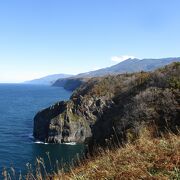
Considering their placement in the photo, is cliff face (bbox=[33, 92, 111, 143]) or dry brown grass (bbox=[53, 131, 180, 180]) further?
cliff face (bbox=[33, 92, 111, 143])

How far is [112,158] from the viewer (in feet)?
34.5

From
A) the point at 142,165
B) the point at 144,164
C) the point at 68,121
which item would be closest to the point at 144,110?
the point at 144,164

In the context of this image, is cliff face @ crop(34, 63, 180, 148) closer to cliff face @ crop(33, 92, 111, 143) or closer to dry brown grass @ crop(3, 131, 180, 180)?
dry brown grass @ crop(3, 131, 180, 180)

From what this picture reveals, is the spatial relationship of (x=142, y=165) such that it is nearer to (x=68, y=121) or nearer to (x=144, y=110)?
(x=144, y=110)

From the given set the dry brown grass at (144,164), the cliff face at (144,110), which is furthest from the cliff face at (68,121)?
the dry brown grass at (144,164)

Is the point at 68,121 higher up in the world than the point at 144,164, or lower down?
lower down

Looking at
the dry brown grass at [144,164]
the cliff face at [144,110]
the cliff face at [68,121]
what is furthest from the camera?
the cliff face at [68,121]

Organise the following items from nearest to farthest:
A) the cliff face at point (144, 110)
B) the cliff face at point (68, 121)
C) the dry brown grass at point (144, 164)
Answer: the dry brown grass at point (144, 164) < the cliff face at point (144, 110) < the cliff face at point (68, 121)

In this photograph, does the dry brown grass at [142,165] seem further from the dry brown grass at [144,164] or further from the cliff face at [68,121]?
the cliff face at [68,121]

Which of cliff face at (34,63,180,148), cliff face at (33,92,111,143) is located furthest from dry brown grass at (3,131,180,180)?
cliff face at (33,92,111,143)

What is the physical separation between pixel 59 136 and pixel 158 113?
196ft

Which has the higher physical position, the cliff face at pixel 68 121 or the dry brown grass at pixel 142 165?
the dry brown grass at pixel 142 165

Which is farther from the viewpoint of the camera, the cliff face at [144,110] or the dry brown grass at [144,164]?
the cliff face at [144,110]

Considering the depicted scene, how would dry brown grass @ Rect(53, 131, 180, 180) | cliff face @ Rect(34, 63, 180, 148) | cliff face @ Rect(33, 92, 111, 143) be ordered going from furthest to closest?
cliff face @ Rect(33, 92, 111, 143) → cliff face @ Rect(34, 63, 180, 148) → dry brown grass @ Rect(53, 131, 180, 180)
